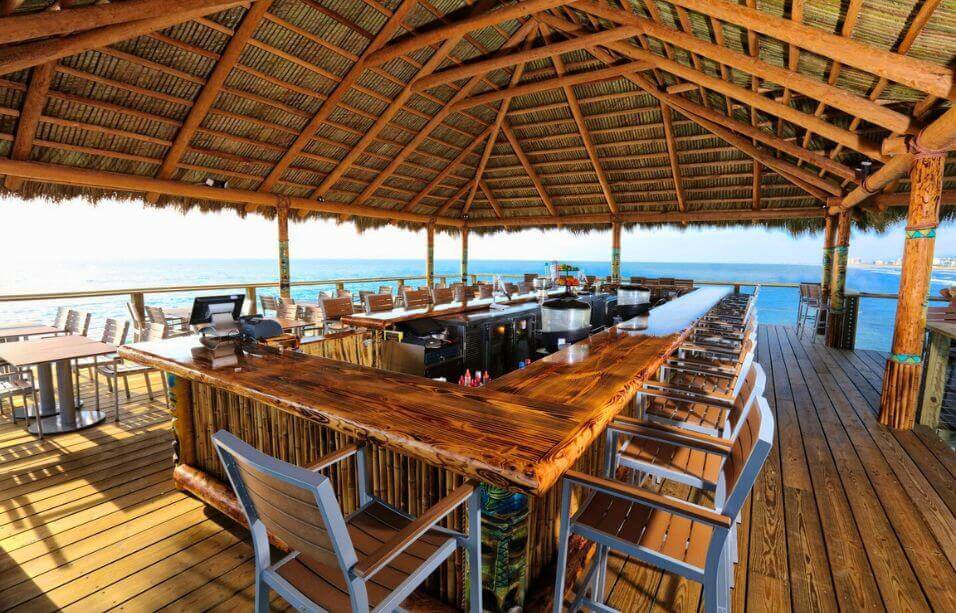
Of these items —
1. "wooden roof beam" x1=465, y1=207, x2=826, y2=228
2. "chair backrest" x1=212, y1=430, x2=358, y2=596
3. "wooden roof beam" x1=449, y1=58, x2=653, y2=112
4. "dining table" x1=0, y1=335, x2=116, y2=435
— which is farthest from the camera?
"wooden roof beam" x1=465, y1=207, x2=826, y2=228

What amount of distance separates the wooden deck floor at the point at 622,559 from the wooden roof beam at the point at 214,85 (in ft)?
14.5

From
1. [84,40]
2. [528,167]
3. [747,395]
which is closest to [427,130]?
[528,167]

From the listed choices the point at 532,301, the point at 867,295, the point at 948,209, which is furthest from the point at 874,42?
the point at 948,209

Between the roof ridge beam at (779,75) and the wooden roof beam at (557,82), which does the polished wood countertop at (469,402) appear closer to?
the roof ridge beam at (779,75)

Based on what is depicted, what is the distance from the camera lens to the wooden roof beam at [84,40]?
3477 mm

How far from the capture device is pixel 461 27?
5340 mm

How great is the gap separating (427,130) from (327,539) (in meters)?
8.72

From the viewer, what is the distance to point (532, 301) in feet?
16.6

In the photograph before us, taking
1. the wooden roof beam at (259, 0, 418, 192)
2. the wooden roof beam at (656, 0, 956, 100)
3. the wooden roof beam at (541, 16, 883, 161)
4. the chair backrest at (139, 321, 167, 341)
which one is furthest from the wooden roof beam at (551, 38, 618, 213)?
the chair backrest at (139, 321, 167, 341)

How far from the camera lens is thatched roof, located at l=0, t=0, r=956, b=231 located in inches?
139

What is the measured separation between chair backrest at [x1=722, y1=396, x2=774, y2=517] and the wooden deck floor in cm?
87

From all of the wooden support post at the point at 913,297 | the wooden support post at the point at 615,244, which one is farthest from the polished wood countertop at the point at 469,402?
the wooden support post at the point at 615,244

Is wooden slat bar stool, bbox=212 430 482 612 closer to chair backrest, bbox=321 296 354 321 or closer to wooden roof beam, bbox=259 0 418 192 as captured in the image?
chair backrest, bbox=321 296 354 321

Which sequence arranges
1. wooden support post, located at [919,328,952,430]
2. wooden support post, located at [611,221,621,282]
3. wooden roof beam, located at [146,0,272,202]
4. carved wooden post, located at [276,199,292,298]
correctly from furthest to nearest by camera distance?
wooden support post, located at [611,221,621,282]
carved wooden post, located at [276,199,292,298]
wooden roof beam, located at [146,0,272,202]
wooden support post, located at [919,328,952,430]
